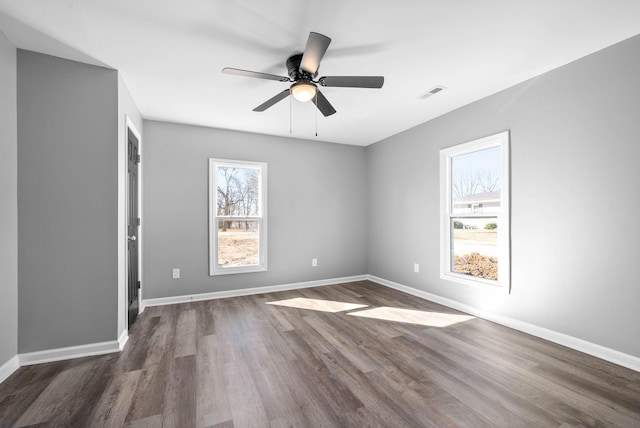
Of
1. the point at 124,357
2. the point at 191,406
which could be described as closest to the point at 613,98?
the point at 191,406

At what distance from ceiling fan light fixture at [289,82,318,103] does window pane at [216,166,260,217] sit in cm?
247

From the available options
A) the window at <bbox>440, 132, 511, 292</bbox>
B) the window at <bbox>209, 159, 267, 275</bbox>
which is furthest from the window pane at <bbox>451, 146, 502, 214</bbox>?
the window at <bbox>209, 159, 267, 275</bbox>

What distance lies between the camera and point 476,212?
142 inches

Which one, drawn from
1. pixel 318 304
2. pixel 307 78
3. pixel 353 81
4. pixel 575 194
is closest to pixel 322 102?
pixel 307 78

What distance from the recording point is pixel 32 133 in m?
2.40

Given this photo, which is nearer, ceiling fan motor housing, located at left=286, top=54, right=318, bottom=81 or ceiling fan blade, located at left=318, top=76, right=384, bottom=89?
ceiling fan blade, located at left=318, top=76, right=384, bottom=89

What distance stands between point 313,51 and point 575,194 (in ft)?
8.50

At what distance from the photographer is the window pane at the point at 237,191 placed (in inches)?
178

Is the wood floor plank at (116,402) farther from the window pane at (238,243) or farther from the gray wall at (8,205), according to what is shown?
the window pane at (238,243)

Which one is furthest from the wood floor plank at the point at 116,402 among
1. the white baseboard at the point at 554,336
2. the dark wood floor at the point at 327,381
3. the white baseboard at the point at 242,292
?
the white baseboard at the point at 554,336

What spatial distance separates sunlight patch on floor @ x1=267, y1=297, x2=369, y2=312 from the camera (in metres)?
3.85

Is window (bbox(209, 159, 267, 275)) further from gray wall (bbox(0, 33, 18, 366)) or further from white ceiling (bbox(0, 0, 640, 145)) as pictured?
gray wall (bbox(0, 33, 18, 366))

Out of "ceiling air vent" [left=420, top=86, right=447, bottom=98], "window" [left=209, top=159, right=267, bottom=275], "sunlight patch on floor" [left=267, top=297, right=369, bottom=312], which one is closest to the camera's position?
"ceiling air vent" [left=420, top=86, right=447, bottom=98]

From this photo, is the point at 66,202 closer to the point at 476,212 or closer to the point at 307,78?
the point at 307,78
